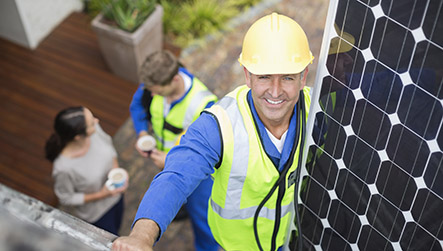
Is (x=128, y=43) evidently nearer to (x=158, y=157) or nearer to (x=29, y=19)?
(x=29, y=19)

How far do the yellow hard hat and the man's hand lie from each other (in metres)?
0.71

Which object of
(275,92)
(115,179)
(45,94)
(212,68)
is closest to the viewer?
(275,92)

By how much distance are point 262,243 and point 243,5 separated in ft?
16.1

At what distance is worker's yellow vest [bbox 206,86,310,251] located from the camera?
233cm

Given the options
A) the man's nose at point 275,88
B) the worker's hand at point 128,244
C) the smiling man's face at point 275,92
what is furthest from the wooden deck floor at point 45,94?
the worker's hand at point 128,244

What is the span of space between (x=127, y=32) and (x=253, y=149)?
374 cm

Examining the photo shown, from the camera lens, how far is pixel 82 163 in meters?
3.72

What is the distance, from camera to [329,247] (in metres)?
2.49

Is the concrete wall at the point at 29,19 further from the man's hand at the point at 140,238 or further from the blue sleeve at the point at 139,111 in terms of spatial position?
the man's hand at the point at 140,238

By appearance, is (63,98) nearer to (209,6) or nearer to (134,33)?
(134,33)

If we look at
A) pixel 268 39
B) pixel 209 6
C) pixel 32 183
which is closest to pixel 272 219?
pixel 268 39

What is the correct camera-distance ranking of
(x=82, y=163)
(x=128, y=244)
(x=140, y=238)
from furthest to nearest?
(x=82, y=163)
(x=140, y=238)
(x=128, y=244)

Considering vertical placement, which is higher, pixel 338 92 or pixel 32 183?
pixel 338 92

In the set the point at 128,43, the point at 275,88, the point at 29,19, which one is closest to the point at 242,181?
the point at 275,88
